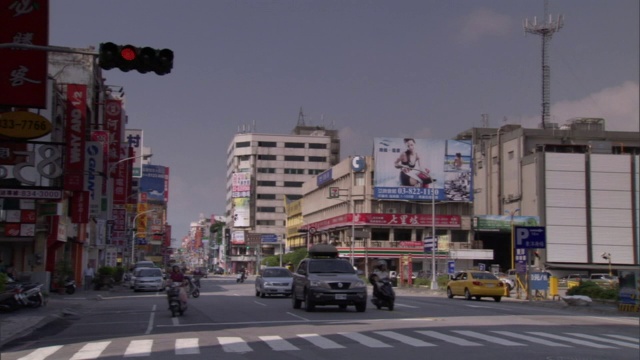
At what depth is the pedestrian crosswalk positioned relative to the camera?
15086 mm

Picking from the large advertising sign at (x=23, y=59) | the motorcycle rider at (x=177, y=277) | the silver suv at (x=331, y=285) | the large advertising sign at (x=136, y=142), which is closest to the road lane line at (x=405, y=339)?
the silver suv at (x=331, y=285)

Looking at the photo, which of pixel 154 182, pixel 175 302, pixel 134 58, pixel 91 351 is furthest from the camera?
pixel 154 182

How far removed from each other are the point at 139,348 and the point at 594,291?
80.1ft

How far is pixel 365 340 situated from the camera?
16312mm

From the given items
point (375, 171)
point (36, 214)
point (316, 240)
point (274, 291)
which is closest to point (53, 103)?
point (36, 214)

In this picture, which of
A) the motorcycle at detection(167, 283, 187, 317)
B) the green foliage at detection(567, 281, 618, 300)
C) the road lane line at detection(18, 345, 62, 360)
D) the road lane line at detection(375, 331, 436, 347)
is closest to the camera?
the road lane line at detection(18, 345, 62, 360)

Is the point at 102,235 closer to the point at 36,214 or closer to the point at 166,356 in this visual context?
the point at 36,214

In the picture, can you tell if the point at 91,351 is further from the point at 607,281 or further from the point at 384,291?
the point at 607,281

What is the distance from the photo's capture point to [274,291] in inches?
1441

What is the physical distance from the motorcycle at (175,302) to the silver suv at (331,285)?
4.15 meters

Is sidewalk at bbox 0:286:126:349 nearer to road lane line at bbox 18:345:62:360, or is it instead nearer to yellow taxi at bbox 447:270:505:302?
road lane line at bbox 18:345:62:360

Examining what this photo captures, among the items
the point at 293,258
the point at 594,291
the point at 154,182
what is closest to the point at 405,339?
the point at 594,291

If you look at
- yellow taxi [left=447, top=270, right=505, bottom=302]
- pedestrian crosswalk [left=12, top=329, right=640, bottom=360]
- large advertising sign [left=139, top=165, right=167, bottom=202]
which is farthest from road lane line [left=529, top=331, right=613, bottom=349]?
large advertising sign [left=139, top=165, right=167, bottom=202]

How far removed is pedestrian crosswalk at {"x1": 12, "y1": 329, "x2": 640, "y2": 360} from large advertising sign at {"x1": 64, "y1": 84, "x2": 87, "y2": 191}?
24.3 m
